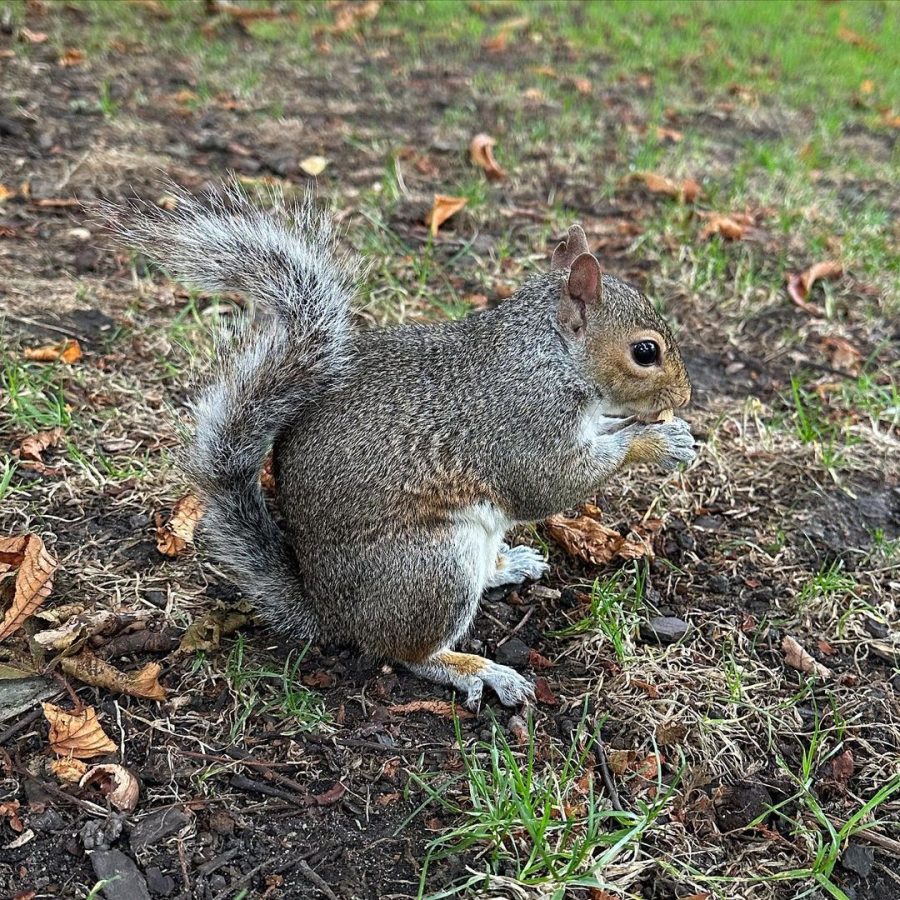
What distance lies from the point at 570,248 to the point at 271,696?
46.5 inches

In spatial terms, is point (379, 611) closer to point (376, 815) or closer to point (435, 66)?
point (376, 815)

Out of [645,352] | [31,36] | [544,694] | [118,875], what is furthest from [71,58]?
[118,875]

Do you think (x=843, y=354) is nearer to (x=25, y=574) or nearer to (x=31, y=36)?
(x=25, y=574)

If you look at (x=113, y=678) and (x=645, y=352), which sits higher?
(x=645, y=352)

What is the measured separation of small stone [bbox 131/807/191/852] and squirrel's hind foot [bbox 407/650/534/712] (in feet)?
1.87

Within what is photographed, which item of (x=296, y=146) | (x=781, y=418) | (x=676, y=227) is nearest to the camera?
(x=781, y=418)

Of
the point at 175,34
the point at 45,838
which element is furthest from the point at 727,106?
the point at 45,838

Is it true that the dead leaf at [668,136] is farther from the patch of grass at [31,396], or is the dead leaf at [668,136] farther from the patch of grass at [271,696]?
the patch of grass at [271,696]

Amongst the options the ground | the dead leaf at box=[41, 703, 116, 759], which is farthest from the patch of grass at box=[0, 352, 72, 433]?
the dead leaf at box=[41, 703, 116, 759]

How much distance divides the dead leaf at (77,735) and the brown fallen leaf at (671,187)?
3046mm

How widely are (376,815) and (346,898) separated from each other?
170mm

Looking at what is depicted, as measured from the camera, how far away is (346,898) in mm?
1516

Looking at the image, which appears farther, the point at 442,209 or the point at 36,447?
the point at 442,209

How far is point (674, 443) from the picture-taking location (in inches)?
90.0
